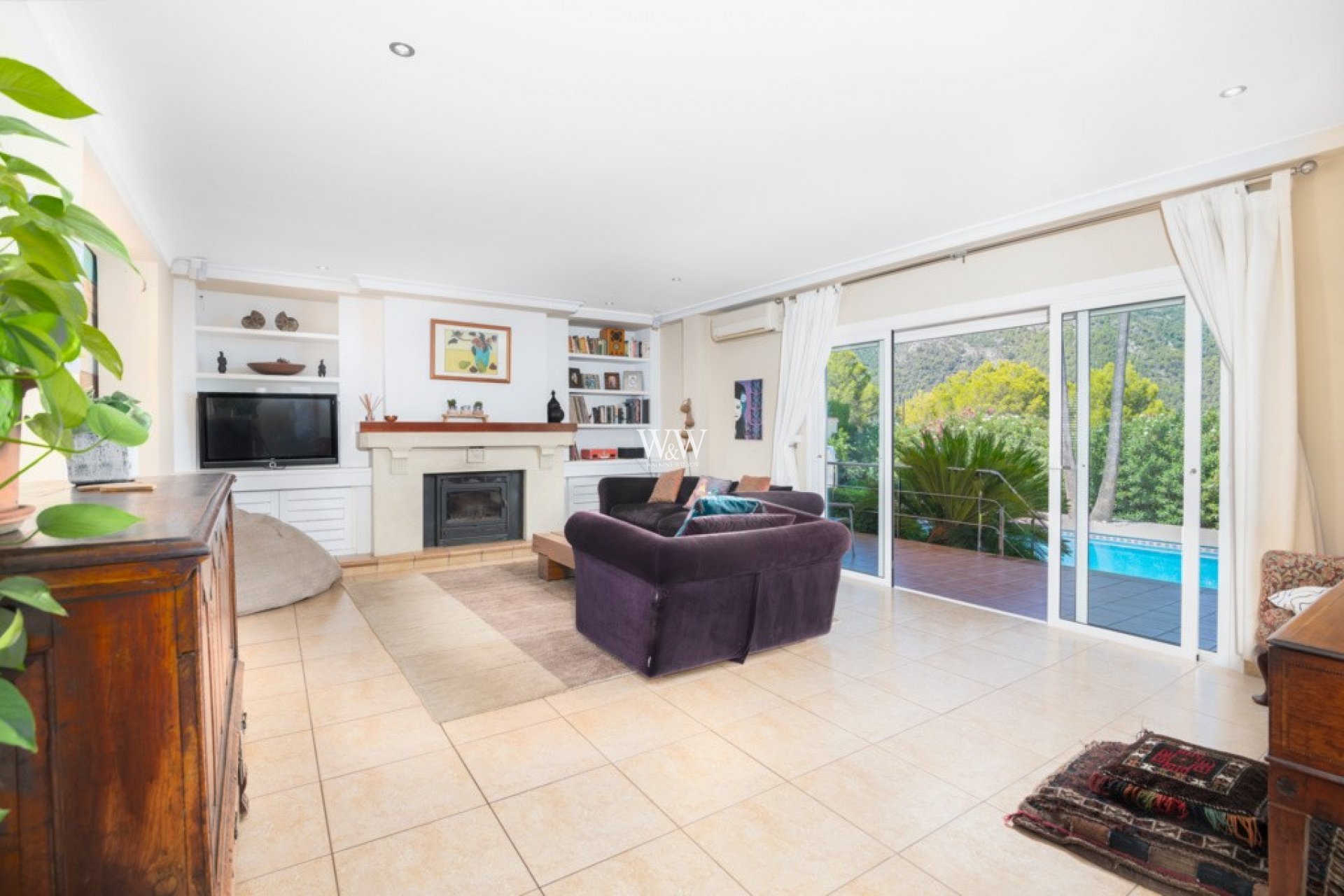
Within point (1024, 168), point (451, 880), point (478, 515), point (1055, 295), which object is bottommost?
point (451, 880)

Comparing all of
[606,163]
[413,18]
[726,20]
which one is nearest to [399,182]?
[606,163]

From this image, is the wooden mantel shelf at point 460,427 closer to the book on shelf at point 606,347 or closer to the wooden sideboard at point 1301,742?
the book on shelf at point 606,347

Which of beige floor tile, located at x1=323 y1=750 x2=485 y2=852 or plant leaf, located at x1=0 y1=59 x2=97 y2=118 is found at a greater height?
plant leaf, located at x1=0 y1=59 x2=97 y2=118

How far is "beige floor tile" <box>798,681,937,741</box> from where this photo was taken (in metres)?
2.70

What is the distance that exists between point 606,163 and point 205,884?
10.4 ft

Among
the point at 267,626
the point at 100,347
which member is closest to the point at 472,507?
A: the point at 267,626

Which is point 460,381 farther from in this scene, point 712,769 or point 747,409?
point 712,769

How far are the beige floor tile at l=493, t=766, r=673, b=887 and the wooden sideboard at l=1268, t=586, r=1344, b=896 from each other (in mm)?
1537

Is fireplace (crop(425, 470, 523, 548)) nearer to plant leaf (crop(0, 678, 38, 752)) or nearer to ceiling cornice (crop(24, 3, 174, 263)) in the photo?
ceiling cornice (crop(24, 3, 174, 263))

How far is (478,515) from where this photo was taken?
6.56 m

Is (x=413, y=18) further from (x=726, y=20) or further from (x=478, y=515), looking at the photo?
(x=478, y=515)

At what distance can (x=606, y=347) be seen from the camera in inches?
299

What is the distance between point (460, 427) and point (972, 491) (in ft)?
17.1

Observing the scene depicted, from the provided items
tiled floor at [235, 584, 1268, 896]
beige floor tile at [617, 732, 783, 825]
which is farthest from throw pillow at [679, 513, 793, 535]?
beige floor tile at [617, 732, 783, 825]
